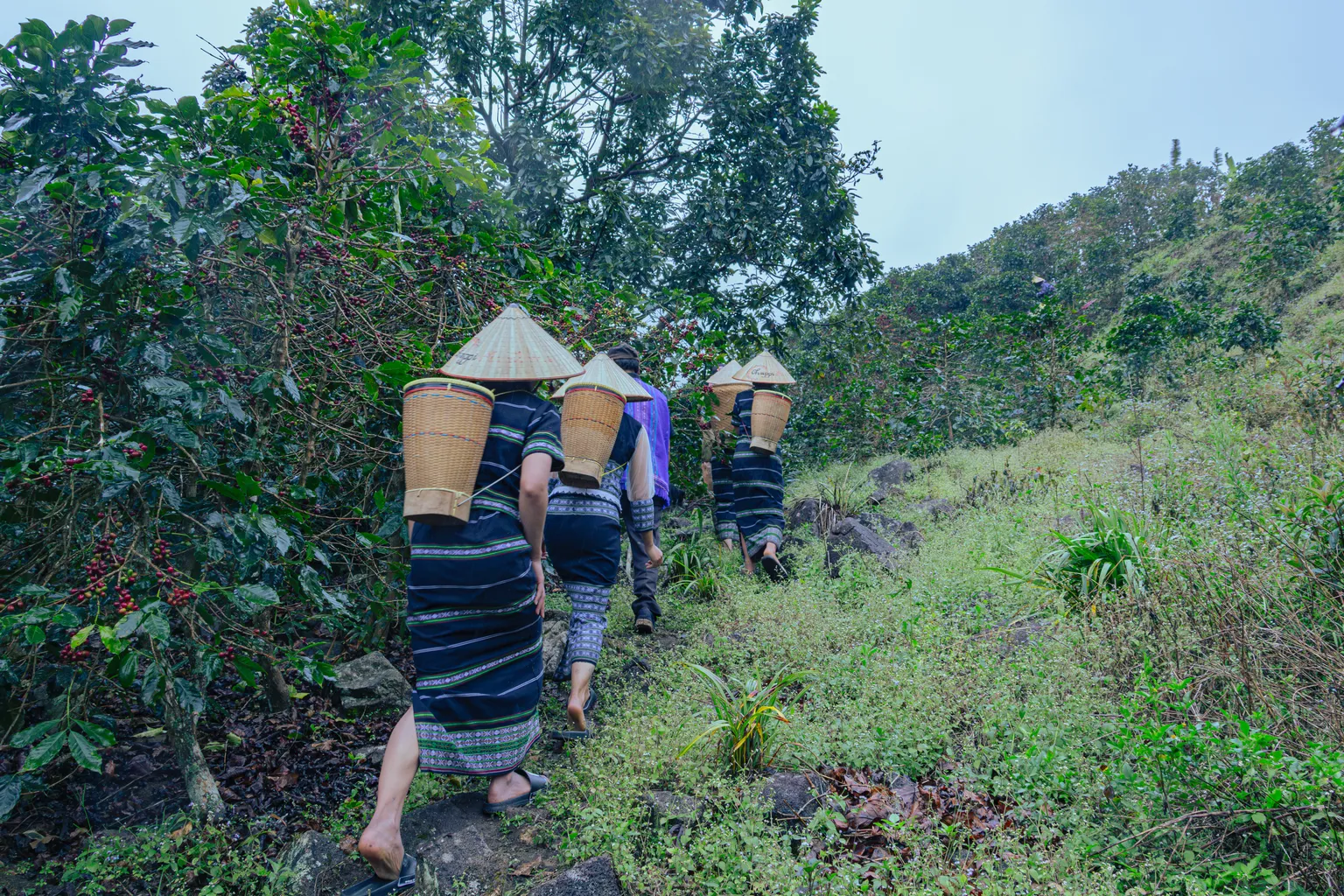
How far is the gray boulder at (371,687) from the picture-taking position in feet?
12.8

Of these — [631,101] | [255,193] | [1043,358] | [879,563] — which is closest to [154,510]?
[255,193]

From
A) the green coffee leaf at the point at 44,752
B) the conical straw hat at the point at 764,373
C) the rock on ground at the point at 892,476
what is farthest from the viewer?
the rock on ground at the point at 892,476

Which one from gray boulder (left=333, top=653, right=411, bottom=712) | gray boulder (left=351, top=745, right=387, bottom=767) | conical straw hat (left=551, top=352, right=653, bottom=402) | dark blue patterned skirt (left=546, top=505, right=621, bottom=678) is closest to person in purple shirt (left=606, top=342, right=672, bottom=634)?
conical straw hat (left=551, top=352, right=653, bottom=402)

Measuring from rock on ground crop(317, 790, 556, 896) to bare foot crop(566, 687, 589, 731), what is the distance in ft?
1.97

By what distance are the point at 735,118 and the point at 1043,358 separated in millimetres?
5509

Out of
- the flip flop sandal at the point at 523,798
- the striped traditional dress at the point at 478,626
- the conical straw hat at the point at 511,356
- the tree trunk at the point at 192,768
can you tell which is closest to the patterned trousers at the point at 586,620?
the flip flop sandal at the point at 523,798

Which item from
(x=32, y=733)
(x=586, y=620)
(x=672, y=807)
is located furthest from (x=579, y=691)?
(x=32, y=733)

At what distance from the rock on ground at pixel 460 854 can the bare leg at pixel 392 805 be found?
0.47ft

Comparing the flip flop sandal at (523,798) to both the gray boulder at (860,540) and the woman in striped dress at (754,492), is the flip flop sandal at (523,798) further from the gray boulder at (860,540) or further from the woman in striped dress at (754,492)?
the gray boulder at (860,540)

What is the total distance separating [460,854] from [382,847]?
1.28 feet

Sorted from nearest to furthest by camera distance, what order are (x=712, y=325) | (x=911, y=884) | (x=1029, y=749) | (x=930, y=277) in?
(x=911, y=884) → (x=1029, y=749) → (x=712, y=325) → (x=930, y=277)

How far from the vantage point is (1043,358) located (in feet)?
35.3

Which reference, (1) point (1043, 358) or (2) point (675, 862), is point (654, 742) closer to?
(2) point (675, 862)

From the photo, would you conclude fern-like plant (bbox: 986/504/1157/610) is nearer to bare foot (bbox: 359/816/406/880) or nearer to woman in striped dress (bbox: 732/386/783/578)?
woman in striped dress (bbox: 732/386/783/578)
